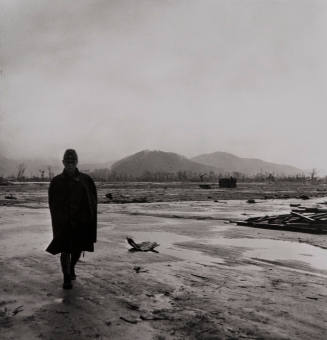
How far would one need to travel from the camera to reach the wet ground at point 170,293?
4188 mm

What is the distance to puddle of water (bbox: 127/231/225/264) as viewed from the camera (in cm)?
823

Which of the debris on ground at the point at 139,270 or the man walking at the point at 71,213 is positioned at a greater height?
the man walking at the point at 71,213

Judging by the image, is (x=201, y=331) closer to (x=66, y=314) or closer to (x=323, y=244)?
(x=66, y=314)

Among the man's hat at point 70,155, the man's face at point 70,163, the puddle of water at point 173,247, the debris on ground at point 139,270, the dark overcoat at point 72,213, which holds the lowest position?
the puddle of water at point 173,247

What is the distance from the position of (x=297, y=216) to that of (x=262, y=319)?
11.2 m

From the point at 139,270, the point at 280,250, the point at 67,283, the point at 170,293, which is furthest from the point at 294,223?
the point at 67,283

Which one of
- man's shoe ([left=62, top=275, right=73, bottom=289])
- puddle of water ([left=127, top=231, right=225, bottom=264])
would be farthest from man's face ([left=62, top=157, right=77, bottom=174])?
puddle of water ([left=127, top=231, right=225, bottom=264])

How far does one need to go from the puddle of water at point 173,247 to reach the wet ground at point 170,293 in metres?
0.02

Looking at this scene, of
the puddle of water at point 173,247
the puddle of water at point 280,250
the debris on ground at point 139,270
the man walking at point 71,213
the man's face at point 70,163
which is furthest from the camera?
the puddle of water at point 280,250

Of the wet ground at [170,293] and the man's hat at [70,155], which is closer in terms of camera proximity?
the wet ground at [170,293]

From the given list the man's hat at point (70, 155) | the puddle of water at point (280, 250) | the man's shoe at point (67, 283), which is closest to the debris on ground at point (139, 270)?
the man's shoe at point (67, 283)

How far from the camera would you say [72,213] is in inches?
239

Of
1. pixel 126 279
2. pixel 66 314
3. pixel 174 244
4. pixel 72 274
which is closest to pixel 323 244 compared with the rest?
pixel 174 244

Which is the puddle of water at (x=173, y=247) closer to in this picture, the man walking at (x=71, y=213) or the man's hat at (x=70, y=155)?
the man walking at (x=71, y=213)
